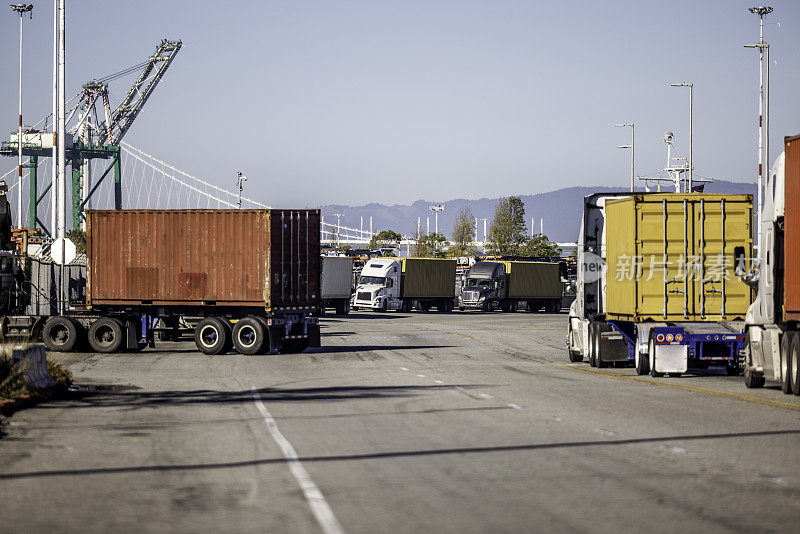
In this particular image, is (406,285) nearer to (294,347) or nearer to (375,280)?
(375,280)

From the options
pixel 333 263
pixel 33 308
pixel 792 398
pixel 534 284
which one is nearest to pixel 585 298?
pixel 792 398

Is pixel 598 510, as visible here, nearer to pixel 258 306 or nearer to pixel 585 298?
pixel 585 298

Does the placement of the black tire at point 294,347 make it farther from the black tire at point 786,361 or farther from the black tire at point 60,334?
the black tire at point 786,361

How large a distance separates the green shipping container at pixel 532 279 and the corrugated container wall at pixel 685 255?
53225 millimetres

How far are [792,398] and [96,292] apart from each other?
67.3 ft

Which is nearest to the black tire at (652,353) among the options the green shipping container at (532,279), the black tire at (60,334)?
the black tire at (60,334)

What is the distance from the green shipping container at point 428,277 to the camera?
71.6 m

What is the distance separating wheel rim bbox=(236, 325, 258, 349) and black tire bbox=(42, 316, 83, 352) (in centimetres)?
477

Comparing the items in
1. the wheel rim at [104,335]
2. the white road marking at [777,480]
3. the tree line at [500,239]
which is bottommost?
the wheel rim at [104,335]

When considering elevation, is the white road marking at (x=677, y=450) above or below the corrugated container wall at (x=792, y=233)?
below

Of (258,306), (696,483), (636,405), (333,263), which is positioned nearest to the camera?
(696,483)

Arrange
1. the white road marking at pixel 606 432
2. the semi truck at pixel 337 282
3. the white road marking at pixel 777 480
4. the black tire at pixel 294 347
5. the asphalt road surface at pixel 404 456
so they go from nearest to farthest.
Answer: the asphalt road surface at pixel 404 456
the white road marking at pixel 777 480
the white road marking at pixel 606 432
the black tire at pixel 294 347
the semi truck at pixel 337 282

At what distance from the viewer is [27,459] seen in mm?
10648

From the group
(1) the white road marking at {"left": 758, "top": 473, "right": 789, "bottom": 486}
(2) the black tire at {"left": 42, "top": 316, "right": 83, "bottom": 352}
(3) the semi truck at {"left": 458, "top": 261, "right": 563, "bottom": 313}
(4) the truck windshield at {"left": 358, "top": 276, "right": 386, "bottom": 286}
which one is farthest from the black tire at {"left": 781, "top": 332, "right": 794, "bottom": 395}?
(3) the semi truck at {"left": 458, "top": 261, "right": 563, "bottom": 313}
